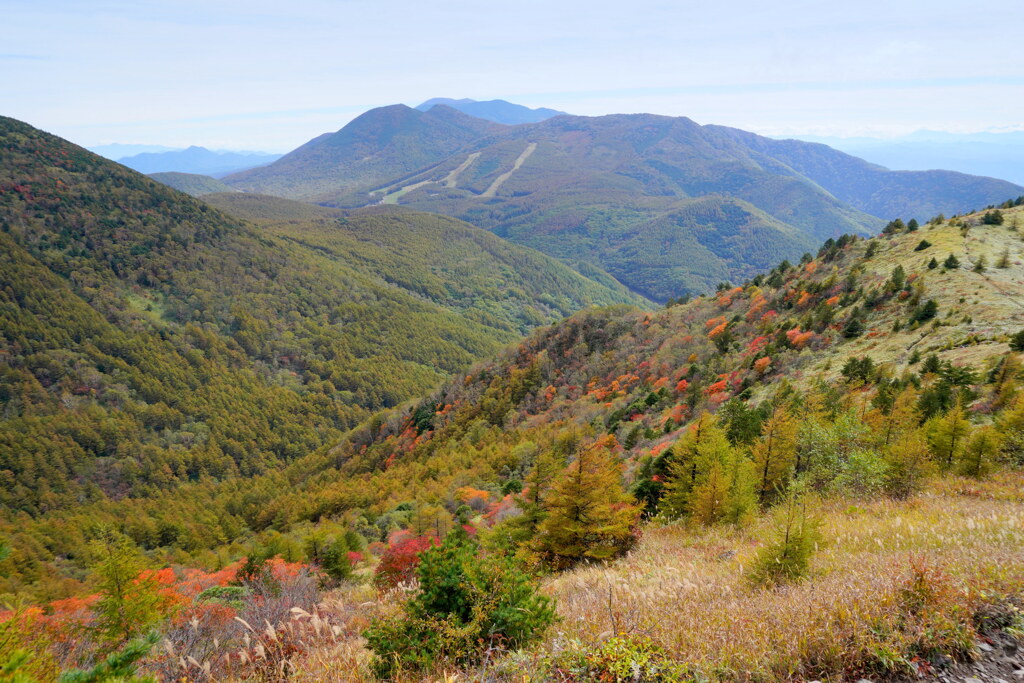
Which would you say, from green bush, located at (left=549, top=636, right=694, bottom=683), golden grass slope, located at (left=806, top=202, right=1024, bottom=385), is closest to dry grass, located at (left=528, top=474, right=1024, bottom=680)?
green bush, located at (left=549, top=636, right=694, bottom=683)

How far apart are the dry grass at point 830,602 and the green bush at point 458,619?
0.53 metres

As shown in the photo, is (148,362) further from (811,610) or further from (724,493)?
(811,610)

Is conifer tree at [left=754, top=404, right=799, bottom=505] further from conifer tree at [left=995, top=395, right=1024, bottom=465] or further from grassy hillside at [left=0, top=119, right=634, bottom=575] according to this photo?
grassy hillside at [left=0, top=119, right=634, bottom=575]

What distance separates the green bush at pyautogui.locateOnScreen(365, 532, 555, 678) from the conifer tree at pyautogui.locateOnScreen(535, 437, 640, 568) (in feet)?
19.2

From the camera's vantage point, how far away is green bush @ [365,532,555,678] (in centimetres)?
577

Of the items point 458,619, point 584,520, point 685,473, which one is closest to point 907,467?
point 685,473

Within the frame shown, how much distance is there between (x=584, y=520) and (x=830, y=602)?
764 cm

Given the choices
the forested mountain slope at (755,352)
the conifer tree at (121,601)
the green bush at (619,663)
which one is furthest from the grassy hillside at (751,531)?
the conifer tree at (121,601)

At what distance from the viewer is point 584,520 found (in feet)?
41.2

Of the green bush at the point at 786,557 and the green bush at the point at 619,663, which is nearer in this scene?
the green bush at the point at 619,663

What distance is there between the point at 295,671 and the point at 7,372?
18931cm

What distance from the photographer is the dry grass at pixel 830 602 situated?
181 inches

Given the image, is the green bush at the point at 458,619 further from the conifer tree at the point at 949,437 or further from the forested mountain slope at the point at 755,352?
the forested mountain slope at the point at 755,352

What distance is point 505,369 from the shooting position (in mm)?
88625
